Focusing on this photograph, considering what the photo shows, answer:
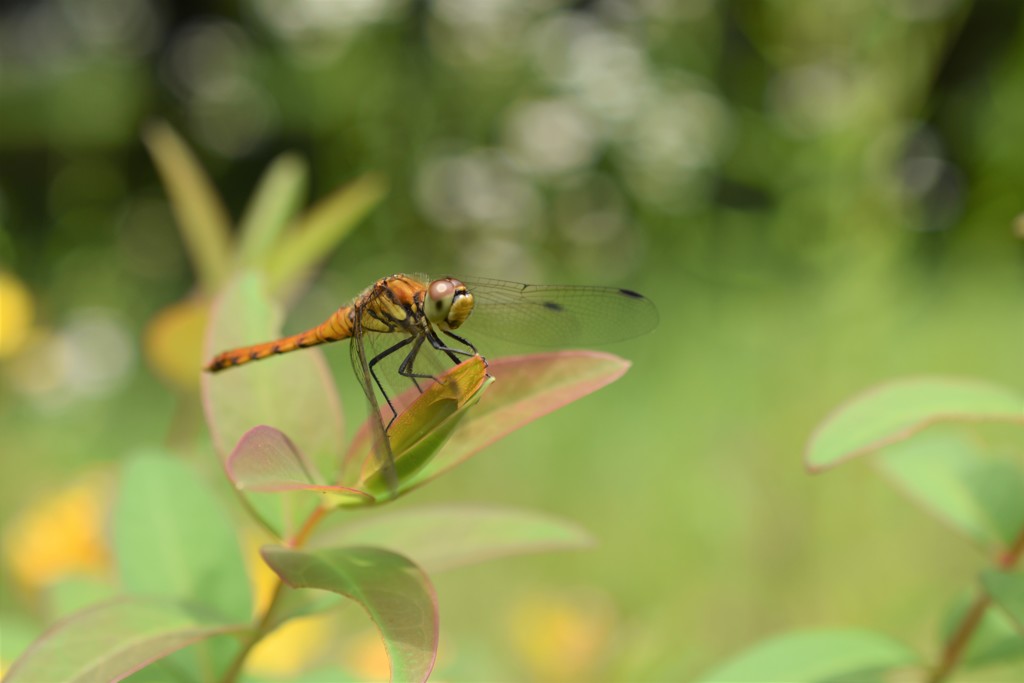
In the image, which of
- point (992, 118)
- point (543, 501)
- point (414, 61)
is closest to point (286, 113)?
point (414, 61)

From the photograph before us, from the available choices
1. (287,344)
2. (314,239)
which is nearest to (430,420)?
(287,344)

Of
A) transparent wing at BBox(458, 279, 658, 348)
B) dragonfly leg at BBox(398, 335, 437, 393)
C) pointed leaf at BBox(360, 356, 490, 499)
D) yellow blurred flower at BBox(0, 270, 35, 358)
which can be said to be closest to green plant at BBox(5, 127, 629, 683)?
pointed leaf at BBox(360, 356, 490, 499)

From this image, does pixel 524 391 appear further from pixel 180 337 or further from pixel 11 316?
pixel 11 316

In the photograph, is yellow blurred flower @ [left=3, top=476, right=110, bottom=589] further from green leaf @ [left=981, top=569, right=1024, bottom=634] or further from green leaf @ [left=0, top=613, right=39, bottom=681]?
green leaf @ [left=981, top=569, right=1024, bottom=634]

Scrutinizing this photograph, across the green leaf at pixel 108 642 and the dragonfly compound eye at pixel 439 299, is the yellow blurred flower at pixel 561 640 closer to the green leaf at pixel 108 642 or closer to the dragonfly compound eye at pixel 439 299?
the dragonfly compound eye at pixel 439 299

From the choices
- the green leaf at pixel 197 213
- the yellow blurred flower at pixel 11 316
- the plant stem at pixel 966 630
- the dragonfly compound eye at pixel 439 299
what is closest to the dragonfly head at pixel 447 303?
the dragonfly compound eye at pixel 439 299

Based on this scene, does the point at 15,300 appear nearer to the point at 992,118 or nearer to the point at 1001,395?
the point at 1001,395
